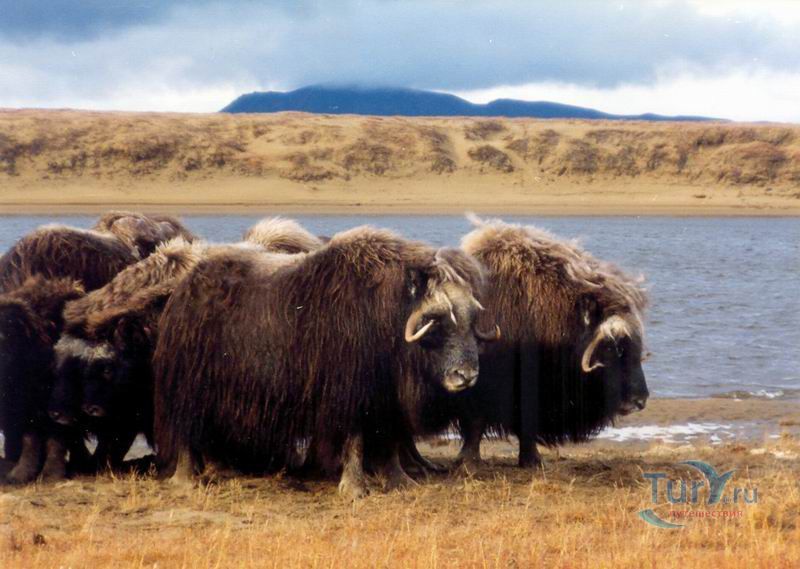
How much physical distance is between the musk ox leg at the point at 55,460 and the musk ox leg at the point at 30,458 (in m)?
0.05

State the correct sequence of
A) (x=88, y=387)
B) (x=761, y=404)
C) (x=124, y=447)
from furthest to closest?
(x=761, y=404), (x=124, y=447), (x=88, y=387)

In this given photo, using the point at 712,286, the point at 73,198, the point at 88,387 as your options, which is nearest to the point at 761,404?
the point at 88,387

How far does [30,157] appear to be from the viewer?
45.2 metres

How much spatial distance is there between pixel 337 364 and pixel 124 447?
1.79 meters

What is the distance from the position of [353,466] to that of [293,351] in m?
0.74

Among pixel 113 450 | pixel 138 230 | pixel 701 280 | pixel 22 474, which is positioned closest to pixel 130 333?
pixel 113 450

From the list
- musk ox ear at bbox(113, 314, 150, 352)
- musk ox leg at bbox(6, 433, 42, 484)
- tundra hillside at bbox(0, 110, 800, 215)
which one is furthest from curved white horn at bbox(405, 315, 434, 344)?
tundra hillside at bbox(0, 110, 800, 215)

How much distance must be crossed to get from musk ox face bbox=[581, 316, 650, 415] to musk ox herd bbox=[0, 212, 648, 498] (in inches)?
0.4

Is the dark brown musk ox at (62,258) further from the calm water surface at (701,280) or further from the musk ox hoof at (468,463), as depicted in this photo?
the calm water surface at (701,280)

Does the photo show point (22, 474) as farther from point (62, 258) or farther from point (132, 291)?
point (62, 258)

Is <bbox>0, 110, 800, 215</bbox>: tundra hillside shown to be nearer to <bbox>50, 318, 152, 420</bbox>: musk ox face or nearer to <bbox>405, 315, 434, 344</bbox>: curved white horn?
<bbox>50, 318, 152, 420</bbox>: musk ox face

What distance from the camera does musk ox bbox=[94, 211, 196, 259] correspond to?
8953 millimetres

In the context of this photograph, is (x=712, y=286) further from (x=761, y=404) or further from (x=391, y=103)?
(x=391, y=103)

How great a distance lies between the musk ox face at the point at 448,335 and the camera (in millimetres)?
6707
